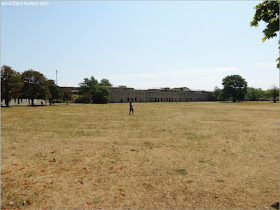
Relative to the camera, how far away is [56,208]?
15.3ft

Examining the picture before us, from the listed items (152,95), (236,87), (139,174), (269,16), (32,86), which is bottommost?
(139,174)

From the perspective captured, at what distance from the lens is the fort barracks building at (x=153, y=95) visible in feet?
393

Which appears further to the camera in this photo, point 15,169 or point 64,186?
point 15,169

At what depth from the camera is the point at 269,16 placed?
459 cm

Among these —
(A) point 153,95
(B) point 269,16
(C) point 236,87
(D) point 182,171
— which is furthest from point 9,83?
(C) point 236,87

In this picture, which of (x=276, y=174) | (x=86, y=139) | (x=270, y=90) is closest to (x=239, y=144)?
(x=276, y=174)

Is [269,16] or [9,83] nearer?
[269,16]

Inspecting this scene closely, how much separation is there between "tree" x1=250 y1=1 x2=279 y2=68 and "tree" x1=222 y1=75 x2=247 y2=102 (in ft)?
349

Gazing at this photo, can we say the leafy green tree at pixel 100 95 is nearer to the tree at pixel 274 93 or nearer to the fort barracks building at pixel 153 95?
the fort barracks building at pixel 153 95

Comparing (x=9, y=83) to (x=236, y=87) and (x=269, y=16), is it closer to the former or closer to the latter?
(x=269, y=16)

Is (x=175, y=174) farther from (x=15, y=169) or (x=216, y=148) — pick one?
(x=15, y=169)

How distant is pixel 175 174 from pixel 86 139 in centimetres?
710

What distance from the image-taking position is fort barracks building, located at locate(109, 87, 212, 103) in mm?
119750

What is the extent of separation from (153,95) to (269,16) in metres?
132
